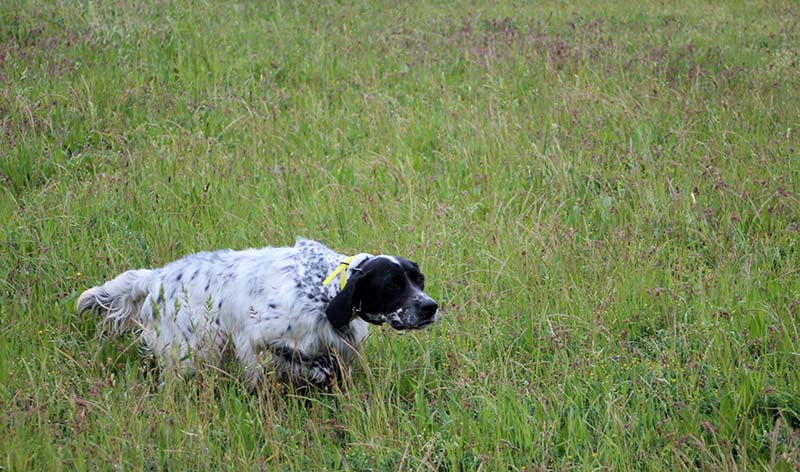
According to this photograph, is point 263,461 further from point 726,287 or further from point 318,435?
point 726,287

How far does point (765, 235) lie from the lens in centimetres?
540

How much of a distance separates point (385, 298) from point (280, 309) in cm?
56

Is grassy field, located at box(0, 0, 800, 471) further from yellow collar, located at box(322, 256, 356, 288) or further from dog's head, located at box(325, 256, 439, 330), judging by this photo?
yellow collar, located at box(322, 256, 356, 288)

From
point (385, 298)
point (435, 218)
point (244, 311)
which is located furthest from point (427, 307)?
point (435, 218)

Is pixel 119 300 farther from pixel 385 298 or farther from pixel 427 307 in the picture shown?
pixel 427 307

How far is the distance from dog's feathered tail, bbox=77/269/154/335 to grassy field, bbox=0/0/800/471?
0.53 feet

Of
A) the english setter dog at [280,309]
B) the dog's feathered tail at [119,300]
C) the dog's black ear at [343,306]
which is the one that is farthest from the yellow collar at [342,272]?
the dog's feathered tail at [119,300]

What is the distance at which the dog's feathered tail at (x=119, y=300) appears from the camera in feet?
15.3

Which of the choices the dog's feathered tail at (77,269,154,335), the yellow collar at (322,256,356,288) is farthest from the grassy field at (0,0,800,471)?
the yellow collar at (322,256,356,288)

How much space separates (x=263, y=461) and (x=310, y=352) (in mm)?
946

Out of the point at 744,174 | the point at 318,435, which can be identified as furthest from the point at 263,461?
the point at 744,174

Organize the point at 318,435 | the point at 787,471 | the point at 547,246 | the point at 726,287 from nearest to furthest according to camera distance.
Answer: the point at 787,471 < the point at 318,435 < the point at 726,287 < the point at 547,246

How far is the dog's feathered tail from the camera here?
4.65 meters

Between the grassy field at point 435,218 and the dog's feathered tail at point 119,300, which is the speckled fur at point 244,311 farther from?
the grassy field at point 435,218
